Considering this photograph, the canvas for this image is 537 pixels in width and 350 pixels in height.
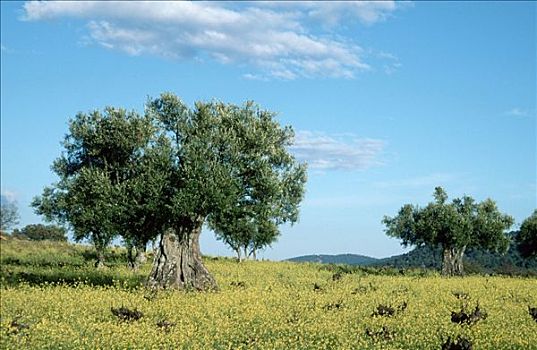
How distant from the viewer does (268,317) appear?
24.1m

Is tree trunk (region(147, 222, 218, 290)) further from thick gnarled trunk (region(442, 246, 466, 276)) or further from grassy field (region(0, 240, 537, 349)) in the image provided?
thick gnarled trunk (region(442, 246, 466, 276))

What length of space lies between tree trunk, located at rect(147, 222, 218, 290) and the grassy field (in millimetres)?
2049

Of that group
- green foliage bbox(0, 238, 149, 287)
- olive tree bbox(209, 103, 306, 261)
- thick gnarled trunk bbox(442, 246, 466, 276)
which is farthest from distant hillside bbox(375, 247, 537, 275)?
olive tree bbox(209, 103, 306, 261)

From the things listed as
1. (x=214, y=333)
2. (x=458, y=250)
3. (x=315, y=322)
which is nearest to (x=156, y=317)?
(x=214, y=333)

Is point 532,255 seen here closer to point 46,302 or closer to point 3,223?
point 46,302

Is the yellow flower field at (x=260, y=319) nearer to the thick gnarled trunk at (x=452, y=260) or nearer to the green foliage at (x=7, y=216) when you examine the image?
the thick gnarled trunk at (x=452, y=260)

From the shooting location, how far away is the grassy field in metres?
19.4

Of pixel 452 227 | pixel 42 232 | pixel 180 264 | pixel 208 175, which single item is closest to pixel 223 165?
pixel 208 175

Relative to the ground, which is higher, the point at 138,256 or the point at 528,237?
the point at 528,237

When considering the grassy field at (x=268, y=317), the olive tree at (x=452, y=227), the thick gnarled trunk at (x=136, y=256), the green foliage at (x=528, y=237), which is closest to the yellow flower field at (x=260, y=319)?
the grassy field at (x=268, y=317)

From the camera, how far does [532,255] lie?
247ft

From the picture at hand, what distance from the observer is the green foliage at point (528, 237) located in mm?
72625

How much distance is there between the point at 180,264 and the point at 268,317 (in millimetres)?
13008

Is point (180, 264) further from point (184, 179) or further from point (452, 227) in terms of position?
point (452, 227)
